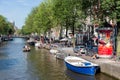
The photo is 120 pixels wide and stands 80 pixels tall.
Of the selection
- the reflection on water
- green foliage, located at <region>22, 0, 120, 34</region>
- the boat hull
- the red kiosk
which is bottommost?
the reflection on water

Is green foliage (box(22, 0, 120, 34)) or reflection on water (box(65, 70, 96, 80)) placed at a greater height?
green foliage (box(22, 0, 120, 34))

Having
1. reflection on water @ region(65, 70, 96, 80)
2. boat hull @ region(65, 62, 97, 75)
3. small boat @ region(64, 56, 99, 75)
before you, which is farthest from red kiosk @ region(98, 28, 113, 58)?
reflection on water @ region(65, 70, 96, 80)

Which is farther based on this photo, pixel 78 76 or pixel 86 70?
pixel 78 76

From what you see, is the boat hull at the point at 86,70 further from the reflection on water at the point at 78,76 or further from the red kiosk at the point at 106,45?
the red kiosk at the point at 106,45

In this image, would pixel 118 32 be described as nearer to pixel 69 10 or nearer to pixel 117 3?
pixel 117 3

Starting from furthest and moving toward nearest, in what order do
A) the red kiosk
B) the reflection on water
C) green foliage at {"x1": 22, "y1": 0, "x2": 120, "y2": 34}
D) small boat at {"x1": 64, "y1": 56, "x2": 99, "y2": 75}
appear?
the red kiosk → green foliage at {"x1": 22, "y1": 0, "x2": 120, "y2": 34} → small boat at {"x1": 64, "y1": 56, "x2": 99, "y2": 75} → the reflection on water

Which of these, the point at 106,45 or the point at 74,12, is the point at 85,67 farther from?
the point at 74,12

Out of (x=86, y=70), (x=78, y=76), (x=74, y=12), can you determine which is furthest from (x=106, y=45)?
(x=74, y=12)

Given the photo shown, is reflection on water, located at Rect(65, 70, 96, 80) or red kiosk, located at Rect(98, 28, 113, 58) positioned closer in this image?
reflection on water, located at Rect(65, 70, 96, 80)

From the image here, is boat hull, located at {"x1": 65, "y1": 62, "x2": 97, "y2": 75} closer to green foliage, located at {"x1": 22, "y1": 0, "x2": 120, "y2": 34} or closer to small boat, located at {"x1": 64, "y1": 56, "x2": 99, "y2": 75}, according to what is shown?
small boat, located at {"x1": 64, "y1": 56, "x2": 99, "y2": 75}

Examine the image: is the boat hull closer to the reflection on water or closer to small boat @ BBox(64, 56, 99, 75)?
small boat @ BBox(64, 56, 99, 75)

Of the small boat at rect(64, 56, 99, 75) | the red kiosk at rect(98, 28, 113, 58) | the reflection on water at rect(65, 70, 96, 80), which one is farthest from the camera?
the red kiosk at rect(98, 28, 113, 58)

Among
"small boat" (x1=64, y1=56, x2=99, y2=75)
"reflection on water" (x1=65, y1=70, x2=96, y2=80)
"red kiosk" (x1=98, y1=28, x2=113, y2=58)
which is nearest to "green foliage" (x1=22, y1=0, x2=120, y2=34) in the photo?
"red kiosk" (x1=98, y1=28, x2=113, y2=58)

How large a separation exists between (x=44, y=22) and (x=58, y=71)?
199ft
